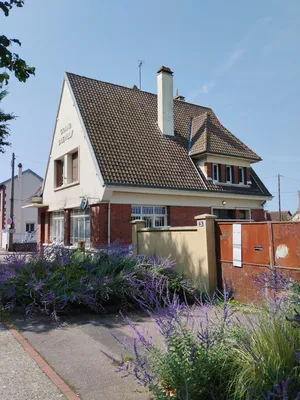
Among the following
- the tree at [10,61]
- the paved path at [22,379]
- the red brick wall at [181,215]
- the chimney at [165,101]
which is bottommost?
the paved path at [22,379]

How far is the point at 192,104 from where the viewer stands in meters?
24.3

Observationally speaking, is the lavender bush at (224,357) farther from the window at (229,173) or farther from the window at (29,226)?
the window at (29,226)

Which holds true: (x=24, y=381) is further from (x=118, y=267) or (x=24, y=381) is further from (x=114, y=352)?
(x=118, y=267)

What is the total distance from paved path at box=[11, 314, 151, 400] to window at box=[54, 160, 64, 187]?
14.5 metres

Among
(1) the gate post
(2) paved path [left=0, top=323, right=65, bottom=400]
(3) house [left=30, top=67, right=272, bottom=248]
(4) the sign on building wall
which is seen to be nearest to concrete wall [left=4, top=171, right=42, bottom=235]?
(3) house [left=30, top=67, right=272, bottom=248]

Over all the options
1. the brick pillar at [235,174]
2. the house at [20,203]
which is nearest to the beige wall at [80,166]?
the brick pillar at [235,174]

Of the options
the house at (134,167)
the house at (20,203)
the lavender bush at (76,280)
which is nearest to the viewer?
the lavender bush at (76,280)

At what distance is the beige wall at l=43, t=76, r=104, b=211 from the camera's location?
15.7 meters

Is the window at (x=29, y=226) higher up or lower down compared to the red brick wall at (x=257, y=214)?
lower down

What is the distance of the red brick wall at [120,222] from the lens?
14883mm

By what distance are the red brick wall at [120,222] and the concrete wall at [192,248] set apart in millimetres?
3560

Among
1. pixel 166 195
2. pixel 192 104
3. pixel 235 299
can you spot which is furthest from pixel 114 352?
pixel 192 104

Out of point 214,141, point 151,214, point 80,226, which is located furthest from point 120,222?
point 214,141

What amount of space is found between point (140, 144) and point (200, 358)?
49.0 feet
